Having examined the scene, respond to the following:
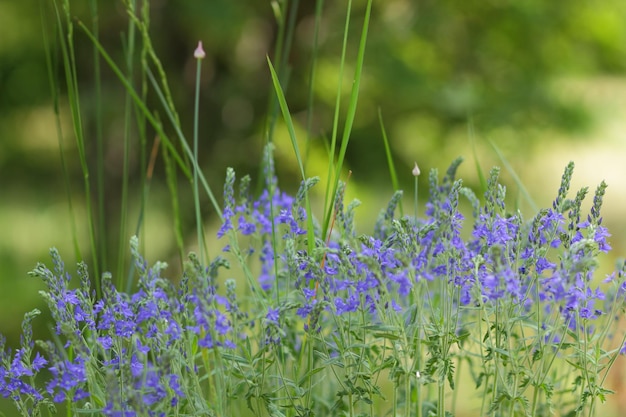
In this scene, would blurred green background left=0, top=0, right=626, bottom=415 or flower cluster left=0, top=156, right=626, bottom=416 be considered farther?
blurred green background left=0, top=0, right=626, bottom=415

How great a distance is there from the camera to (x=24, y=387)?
130 cm

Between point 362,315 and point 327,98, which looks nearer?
point 362,315

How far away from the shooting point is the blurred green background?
4859 mm

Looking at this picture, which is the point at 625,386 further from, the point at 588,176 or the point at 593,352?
the point at 588,176

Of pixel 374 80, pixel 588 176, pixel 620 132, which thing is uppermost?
pixel 374 80

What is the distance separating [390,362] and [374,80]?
3.85 meters

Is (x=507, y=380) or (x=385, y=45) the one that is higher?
(x=385, y=45)

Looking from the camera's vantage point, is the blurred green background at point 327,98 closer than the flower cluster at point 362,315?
No

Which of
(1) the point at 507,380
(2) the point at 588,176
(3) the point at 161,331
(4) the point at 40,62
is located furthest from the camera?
(2) the point at 588,176

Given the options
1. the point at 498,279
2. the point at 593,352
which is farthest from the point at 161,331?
the point at 593,352

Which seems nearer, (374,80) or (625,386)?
(625,386)

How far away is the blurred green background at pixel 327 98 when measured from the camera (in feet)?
15.9

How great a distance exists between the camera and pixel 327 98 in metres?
5.04

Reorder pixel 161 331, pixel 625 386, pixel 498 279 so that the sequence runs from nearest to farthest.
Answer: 1. pixel 498 279
2. pixel 161 331
3. pixel 625 386
